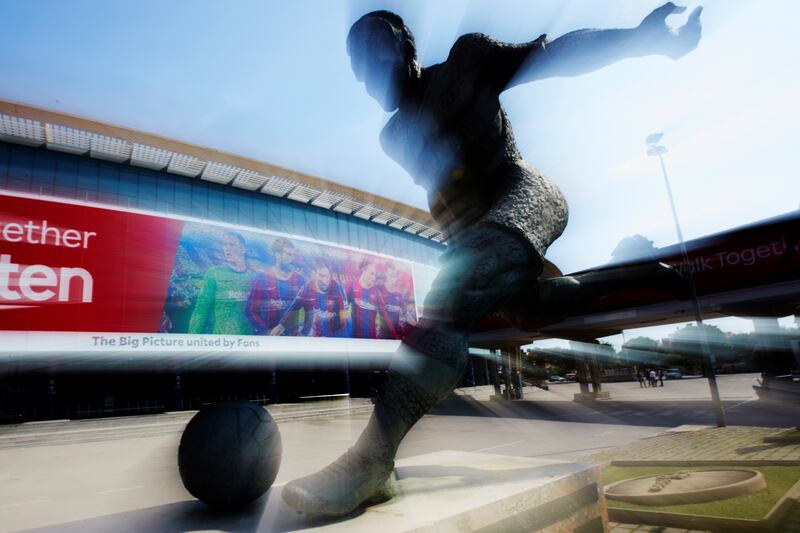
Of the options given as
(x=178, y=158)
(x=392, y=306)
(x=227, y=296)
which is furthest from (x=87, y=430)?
(x=392, y=306)

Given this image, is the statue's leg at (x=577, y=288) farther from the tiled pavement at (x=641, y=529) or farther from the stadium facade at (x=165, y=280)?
the stadium facade at (x=165, y=280)

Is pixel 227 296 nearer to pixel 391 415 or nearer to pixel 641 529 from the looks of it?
pixel 641 529

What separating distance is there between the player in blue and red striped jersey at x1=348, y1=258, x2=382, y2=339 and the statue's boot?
80.2ft

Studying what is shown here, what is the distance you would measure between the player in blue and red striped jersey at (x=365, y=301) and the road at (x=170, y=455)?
7.39m

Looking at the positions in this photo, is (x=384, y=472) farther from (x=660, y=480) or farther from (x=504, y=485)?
(x=660, y=480)

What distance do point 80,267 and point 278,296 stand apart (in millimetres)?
8385

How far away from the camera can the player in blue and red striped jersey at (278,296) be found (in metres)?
22.0

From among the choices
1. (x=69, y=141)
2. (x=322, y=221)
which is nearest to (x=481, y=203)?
(x=69, y=141)

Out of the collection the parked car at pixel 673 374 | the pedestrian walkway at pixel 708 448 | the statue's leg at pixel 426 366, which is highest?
the statue's leg at pixel 426 366

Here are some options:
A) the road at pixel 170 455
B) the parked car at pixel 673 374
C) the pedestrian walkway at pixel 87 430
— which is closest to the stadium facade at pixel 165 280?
the pedestrian walkway at pixel 87 430

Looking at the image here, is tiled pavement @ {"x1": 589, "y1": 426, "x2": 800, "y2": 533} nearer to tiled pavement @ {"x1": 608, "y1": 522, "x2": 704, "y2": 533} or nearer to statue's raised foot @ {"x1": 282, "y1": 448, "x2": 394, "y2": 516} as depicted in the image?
tiled pavement @ {"x1": 608, "y1": 522, "x2": 704, "y2": 533}

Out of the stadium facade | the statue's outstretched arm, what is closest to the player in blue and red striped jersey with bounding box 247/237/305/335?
the stadium facade

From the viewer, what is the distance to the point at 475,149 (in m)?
1.87

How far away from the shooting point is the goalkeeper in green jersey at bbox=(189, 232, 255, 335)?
20.3 metres
